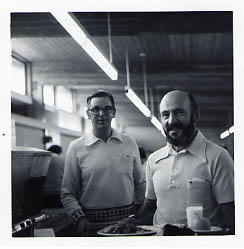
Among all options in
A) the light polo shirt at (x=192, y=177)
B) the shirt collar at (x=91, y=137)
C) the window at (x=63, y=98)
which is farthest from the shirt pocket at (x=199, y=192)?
the window at (x=63, y=98)

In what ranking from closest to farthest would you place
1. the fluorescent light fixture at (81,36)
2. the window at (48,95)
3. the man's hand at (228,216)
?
the man's hand at (228,216)
the fluorescent light fixture at (81,36)
the window at (48,95)

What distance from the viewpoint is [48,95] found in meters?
2.97

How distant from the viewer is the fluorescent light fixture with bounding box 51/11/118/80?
8.00ft

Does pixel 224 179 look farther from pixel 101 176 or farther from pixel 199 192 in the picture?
pixel 101 176

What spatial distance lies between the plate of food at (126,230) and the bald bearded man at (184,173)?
0.33 feet

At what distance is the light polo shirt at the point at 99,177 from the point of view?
2088mm

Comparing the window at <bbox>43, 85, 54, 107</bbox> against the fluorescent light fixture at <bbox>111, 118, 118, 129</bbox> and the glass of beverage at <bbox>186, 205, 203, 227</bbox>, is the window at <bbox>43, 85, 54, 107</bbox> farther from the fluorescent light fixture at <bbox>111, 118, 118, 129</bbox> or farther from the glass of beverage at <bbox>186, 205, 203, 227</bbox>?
the glass of beverage at <bbox>186, 205, 203, 227</bbox>

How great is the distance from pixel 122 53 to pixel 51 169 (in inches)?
132

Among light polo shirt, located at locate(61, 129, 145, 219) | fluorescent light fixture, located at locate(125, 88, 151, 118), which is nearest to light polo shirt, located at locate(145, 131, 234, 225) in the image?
light polo shirt, located at locate(61, 129, 145, 219)

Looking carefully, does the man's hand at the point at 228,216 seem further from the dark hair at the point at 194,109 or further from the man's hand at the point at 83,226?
the man's hand at the point at 83,226

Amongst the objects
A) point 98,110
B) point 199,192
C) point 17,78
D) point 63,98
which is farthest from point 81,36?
point 199,192

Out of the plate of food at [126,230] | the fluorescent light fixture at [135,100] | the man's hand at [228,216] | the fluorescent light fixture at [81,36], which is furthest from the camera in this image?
the fluorescent light fixture at [81,36]
